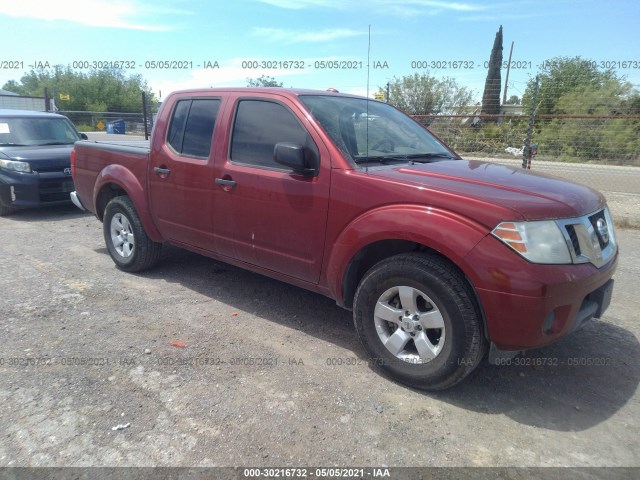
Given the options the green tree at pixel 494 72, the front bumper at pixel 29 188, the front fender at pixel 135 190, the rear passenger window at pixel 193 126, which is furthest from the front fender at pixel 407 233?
the green tree at pixel 494 72

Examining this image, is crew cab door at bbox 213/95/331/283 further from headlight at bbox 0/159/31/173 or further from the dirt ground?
headlight at bbox 0/159/31/173

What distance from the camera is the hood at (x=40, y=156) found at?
7.98 meters

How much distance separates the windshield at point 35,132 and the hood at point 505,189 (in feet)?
26.1

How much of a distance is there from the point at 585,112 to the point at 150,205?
1433cm

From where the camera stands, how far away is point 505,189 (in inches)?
117

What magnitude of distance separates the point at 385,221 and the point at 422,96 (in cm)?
1329

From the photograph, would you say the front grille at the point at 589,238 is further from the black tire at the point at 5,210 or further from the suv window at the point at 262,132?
the black tire at the point at 5,210

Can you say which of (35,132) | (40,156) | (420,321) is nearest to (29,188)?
(40,156)

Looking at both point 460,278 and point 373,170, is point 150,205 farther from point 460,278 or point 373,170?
point 460,278

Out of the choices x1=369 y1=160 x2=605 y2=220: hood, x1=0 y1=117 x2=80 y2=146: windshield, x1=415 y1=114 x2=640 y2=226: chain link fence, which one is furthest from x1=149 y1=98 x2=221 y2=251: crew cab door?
x1=415 y1=114 x2=640 y2=226: chain link fence

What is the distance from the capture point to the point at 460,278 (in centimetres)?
286

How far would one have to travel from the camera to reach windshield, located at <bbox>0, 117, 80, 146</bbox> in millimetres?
8609

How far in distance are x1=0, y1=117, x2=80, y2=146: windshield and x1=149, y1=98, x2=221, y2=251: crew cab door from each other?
5505mm

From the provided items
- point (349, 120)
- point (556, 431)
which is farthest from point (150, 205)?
point (556, 431)
